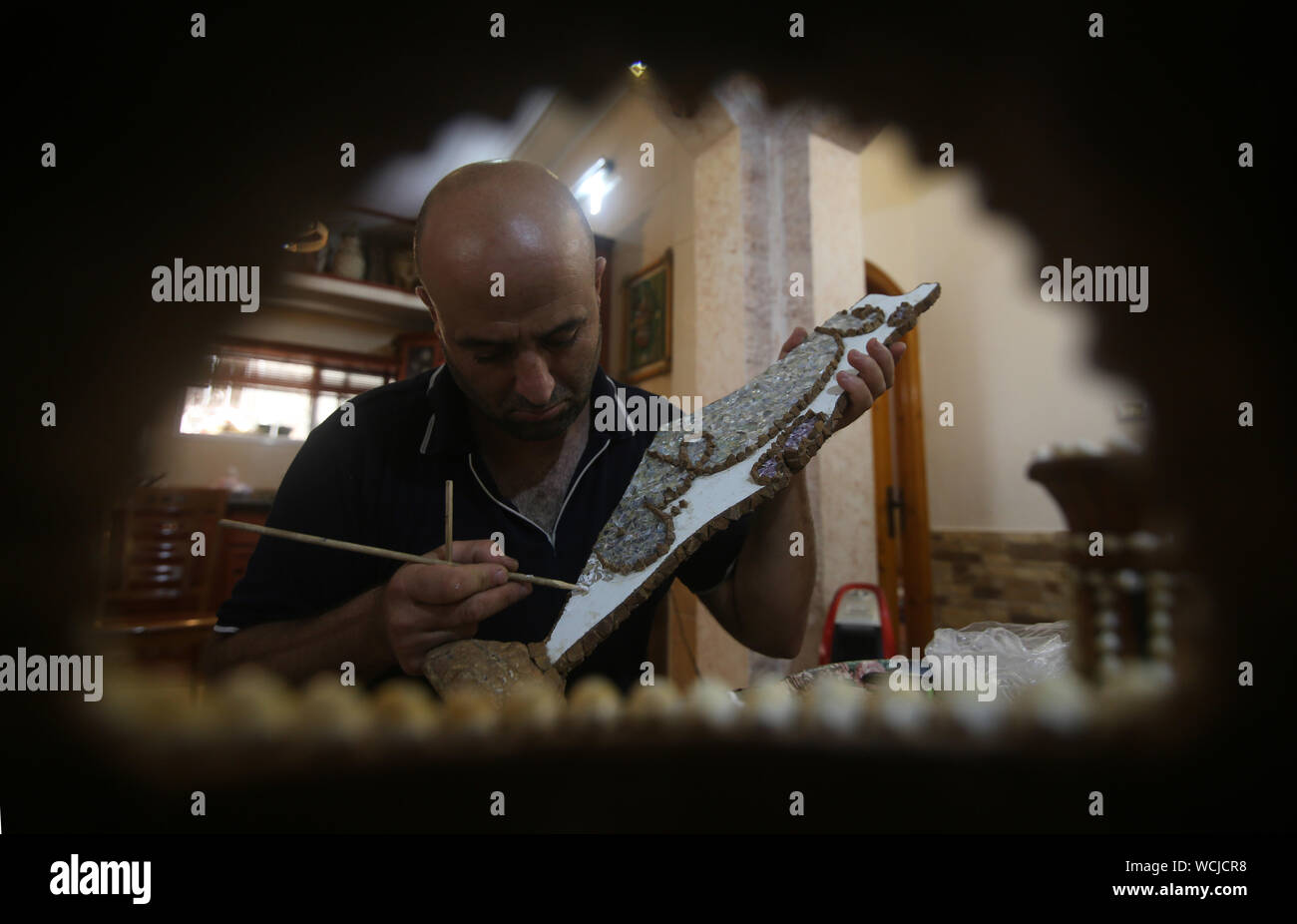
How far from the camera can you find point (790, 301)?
47.8 inches

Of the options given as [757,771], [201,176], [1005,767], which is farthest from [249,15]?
[1005,767]

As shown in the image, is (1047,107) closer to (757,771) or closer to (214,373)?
(757,771)

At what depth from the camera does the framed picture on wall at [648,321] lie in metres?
1.28

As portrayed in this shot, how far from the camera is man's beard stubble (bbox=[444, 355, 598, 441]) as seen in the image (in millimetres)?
888

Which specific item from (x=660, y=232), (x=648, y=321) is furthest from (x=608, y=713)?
(x=660, y=232)

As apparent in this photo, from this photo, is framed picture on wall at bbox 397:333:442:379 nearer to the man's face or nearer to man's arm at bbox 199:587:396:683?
the man's face

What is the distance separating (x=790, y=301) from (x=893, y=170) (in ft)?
1.56

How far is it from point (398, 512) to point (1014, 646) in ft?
3.23

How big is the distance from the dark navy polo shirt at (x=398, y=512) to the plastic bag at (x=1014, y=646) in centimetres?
43

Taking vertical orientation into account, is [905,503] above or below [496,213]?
below

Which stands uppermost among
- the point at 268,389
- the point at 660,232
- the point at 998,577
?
the point at 660,232

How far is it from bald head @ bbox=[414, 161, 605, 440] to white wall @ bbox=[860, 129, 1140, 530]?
45cm

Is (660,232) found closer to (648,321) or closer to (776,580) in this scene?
(648,321)

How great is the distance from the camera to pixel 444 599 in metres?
0.66
